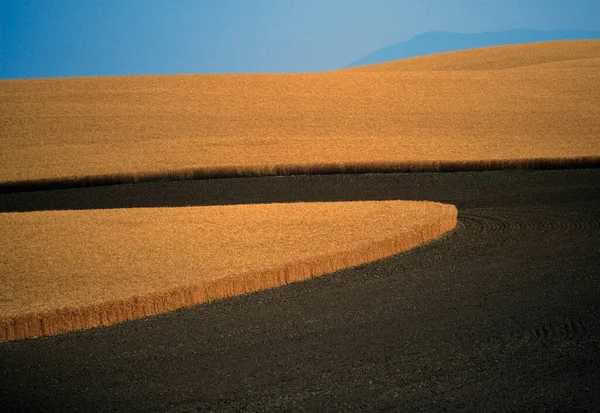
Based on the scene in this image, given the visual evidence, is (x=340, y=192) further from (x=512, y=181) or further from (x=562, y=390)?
(x=562, y=390)

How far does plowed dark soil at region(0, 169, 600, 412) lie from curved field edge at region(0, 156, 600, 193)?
23.8 feet

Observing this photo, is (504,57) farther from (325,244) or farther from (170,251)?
(170,251)

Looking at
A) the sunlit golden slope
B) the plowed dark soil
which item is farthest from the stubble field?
the sunlit golden slope

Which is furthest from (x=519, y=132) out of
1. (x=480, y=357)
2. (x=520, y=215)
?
(x=480, y=357)

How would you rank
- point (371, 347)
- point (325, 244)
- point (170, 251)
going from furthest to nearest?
point (325, 244), point (170, 251), point (371, 347)

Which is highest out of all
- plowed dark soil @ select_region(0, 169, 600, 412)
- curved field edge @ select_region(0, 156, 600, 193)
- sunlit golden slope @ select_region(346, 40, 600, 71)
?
sunlit golden slope @ select_region(346, 40, 600, 71)

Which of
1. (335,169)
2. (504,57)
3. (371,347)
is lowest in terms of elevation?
(335,169)

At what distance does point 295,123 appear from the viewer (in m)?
23.7

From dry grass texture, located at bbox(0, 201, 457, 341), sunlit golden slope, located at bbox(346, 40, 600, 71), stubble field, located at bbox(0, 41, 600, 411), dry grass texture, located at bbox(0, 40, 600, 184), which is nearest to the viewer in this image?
stubble field, located at bbox(0, 41, 600, 411)

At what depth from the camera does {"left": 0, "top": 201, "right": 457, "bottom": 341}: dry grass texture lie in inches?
296

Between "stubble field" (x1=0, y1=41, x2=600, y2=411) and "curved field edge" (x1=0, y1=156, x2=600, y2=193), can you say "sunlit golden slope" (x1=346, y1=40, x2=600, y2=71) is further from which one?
"curved field edge" (x1=0, y1=156, x2=600, y2=193)

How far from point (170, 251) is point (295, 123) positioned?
1449 centimetres

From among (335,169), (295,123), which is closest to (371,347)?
(335,169)

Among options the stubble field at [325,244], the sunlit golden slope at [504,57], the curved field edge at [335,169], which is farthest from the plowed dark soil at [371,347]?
the sunlit golden slope at [504,57]
